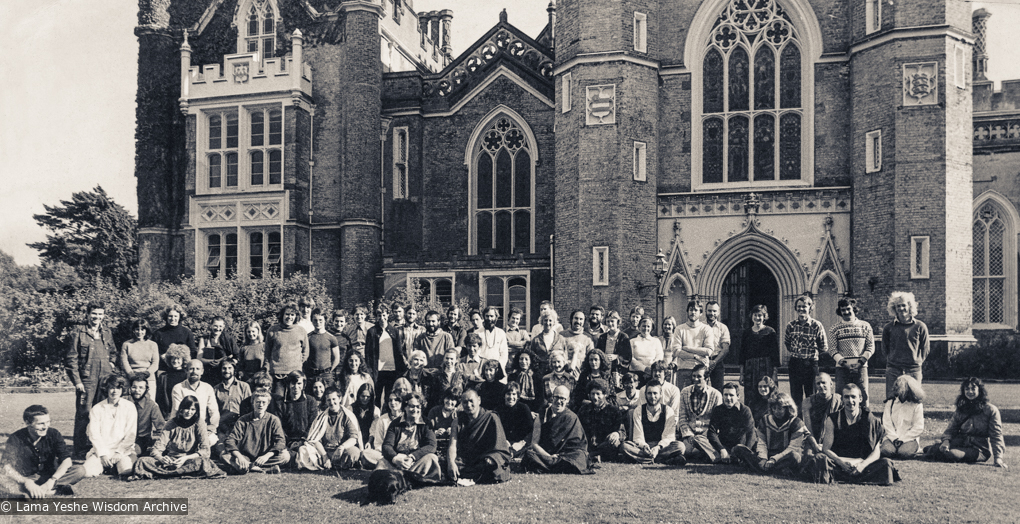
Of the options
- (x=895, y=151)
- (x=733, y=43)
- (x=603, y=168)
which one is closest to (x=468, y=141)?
(x=603, y=168)

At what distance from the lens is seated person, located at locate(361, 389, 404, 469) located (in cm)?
867

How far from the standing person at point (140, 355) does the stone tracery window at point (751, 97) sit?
13144 millimetres

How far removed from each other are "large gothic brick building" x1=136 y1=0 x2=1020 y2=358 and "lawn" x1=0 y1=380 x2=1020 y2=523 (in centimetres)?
1013

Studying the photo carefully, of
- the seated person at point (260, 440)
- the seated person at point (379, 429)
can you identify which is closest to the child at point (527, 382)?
the seated person at point (379, 429)

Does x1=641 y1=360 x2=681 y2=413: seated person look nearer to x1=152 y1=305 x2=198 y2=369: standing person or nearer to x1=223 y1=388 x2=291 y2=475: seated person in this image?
x1=223 y1=388 x2=291 y2=475: seated person

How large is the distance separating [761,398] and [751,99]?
11470 mm

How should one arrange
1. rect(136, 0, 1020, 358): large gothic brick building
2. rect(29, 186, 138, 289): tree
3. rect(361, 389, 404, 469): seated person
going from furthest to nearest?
1. rect(29, 186, 138, 289): tree
2. rect(136, 0, 1020, 358): large gothic brick building
3. rect(361, 389, 404, 469): seated person

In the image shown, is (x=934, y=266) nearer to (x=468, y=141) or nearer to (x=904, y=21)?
(x=904, y=21)

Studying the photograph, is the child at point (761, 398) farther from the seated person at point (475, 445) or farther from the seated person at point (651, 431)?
the seated person at point (475, 445)

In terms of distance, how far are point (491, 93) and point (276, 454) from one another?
15.4 meters

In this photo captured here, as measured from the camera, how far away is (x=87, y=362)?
10062 mm

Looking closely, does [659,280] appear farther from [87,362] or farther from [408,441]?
[87,362]

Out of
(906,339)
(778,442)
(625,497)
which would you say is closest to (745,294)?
(906,339)

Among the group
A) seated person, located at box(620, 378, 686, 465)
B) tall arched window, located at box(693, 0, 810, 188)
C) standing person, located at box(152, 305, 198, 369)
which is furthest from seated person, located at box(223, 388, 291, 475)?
tall arched window, located at box(693, 0, 810, 188)
